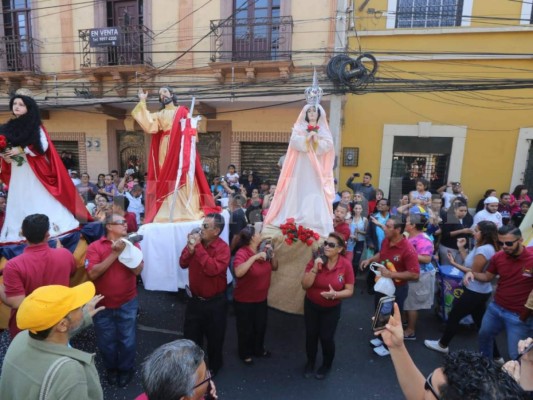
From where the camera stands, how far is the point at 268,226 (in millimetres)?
4203

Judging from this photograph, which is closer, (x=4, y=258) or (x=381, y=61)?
(x=4, y=258)

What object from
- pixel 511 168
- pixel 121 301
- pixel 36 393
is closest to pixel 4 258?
pixel 121 301

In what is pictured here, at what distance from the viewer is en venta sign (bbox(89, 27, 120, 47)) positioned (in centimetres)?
1007

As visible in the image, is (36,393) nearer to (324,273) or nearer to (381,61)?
(324,273)

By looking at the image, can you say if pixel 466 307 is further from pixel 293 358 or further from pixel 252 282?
pixel 252 282

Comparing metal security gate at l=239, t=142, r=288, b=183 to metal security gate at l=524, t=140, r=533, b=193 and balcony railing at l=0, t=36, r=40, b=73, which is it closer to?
metal security gate at l=524, t=140, r=533, b=193

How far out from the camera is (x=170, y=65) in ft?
34.1

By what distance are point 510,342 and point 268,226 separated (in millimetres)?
2640

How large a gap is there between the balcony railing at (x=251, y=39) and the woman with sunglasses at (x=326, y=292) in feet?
25.6

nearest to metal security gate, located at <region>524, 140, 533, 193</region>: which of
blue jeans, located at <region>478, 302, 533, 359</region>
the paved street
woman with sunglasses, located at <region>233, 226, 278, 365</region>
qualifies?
the paved street

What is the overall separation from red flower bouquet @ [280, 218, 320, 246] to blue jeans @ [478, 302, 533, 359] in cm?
183

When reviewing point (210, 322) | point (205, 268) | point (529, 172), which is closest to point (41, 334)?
point (205, 268)

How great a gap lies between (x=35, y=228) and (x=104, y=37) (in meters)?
9.68

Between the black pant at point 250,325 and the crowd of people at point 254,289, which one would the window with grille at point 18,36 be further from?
the black pant at point 250,325
